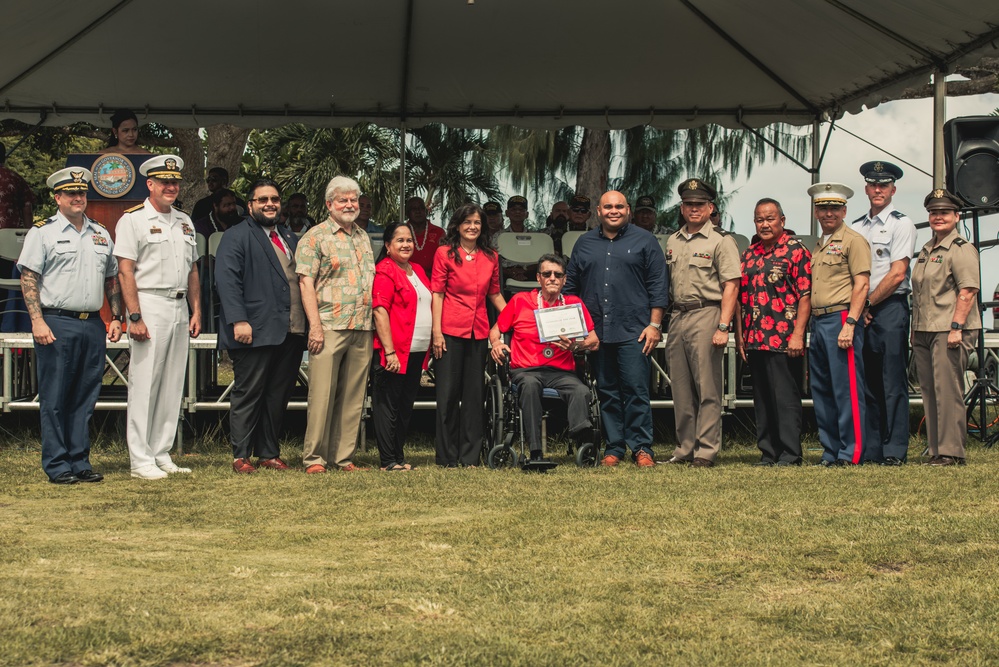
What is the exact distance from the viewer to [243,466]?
24.1 ft

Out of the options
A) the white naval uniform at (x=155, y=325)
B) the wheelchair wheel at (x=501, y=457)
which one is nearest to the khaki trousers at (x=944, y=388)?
the wheelchair wheel at (x=501, y=457)

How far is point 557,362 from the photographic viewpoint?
776 centimetres

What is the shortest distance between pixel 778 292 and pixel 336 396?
2823 millimetres

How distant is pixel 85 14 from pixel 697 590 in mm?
8016

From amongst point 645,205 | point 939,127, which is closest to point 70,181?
point 645,205

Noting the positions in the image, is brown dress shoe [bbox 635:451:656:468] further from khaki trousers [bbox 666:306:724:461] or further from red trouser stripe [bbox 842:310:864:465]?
red trouser stripe [bbox 842:310:864:465]

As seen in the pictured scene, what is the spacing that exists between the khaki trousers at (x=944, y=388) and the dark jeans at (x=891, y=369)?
14 cm

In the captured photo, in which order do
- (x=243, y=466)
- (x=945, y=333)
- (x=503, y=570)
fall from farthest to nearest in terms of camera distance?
(x=945, y=333) → (x=243, y=466) → (x=503, y=570)

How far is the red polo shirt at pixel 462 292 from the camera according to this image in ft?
25.2

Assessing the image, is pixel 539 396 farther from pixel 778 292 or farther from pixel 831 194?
pixel 831 194

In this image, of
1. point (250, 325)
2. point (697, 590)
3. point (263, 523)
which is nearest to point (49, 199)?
point (250, 325)

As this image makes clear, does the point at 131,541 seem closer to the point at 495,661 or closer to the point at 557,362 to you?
the point at 495,661

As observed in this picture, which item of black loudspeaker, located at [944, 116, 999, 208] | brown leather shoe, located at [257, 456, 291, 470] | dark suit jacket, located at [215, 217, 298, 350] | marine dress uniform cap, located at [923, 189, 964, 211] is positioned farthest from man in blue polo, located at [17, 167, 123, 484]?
black loudspeaker, located at [944, 116, 999, 208]

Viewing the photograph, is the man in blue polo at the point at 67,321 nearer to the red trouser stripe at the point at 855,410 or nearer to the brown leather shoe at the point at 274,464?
the brown leather shoe at the point at 274,464
